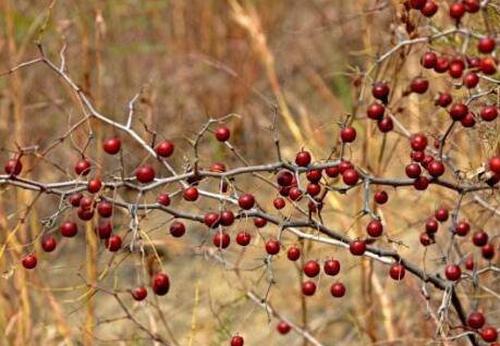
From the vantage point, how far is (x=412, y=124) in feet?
9.05

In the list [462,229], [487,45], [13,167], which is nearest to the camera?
[487,45]

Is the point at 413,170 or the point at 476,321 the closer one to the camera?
the point at 413,170

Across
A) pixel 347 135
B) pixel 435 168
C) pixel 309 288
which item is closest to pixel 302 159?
pixel 347 135

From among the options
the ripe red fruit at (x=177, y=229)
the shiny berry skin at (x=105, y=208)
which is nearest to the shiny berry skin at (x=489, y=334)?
the ripe red fruit at (x=177, y=229)

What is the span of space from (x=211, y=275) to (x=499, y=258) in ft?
4.35

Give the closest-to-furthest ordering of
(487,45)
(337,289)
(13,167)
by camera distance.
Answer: (487,45), (13,167), (337,289)

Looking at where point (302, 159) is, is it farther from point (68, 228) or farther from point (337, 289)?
point (68, 228)

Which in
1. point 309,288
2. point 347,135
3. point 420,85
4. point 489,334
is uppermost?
point 420,85

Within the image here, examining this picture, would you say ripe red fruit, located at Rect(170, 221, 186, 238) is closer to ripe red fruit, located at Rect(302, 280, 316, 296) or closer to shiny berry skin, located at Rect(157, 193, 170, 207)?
shiny berry skin, located at Rect(157, 193, 170, 207)

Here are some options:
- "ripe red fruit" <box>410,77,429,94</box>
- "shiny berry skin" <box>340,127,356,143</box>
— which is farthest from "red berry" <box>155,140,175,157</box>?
"ripe red fruit" <box>410,77,429,94</box>

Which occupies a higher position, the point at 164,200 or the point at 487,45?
the point at 487,45

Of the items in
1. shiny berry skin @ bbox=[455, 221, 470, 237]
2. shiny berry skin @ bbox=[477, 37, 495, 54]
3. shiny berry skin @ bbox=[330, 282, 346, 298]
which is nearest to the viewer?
shiny berry skin @ bbox=[477, 37, 495, 54]

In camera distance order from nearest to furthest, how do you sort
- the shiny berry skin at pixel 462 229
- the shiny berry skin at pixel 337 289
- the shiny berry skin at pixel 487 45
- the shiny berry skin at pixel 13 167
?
the shiny berry skin at pixel 487 45, the shiny berry skin at pixel 13 167, the shiny berry skin at pixel 337 289, the shiny berry skin at pixel 462 229

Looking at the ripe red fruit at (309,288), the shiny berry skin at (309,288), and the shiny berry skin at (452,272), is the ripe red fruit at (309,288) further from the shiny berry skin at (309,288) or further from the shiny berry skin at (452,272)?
the shiny berry skin at (452,272)
